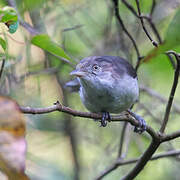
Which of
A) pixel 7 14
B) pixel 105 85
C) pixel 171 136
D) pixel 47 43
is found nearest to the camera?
pixel 7 14

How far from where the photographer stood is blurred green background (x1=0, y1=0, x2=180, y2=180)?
15.5ft

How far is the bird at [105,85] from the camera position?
3.32 metres

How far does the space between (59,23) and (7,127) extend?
14.4 ft

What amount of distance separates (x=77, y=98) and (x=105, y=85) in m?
2.28

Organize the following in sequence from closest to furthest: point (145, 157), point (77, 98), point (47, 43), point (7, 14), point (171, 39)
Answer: point (171, 39) → point (7, 14) → point (47, 43) → point (145, 157) → point (77, 98)

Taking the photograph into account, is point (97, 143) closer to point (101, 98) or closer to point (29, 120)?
point (29, 120)

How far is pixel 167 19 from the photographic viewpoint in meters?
5.38

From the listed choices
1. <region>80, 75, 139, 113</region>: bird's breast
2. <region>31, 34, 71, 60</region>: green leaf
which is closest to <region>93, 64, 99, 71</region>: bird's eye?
<region>80, 75, 139, 113</region>: bird's breast

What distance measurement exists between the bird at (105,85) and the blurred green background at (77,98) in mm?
1137

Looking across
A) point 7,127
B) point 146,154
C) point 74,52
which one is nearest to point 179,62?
point 146,154

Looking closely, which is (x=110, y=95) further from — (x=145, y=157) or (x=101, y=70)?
(x=145, y=157)

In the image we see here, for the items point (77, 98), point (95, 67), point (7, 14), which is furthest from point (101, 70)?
point (77, 98)

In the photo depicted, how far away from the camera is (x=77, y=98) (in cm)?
560

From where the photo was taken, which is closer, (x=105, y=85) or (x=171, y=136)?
(x=171, y=136)
